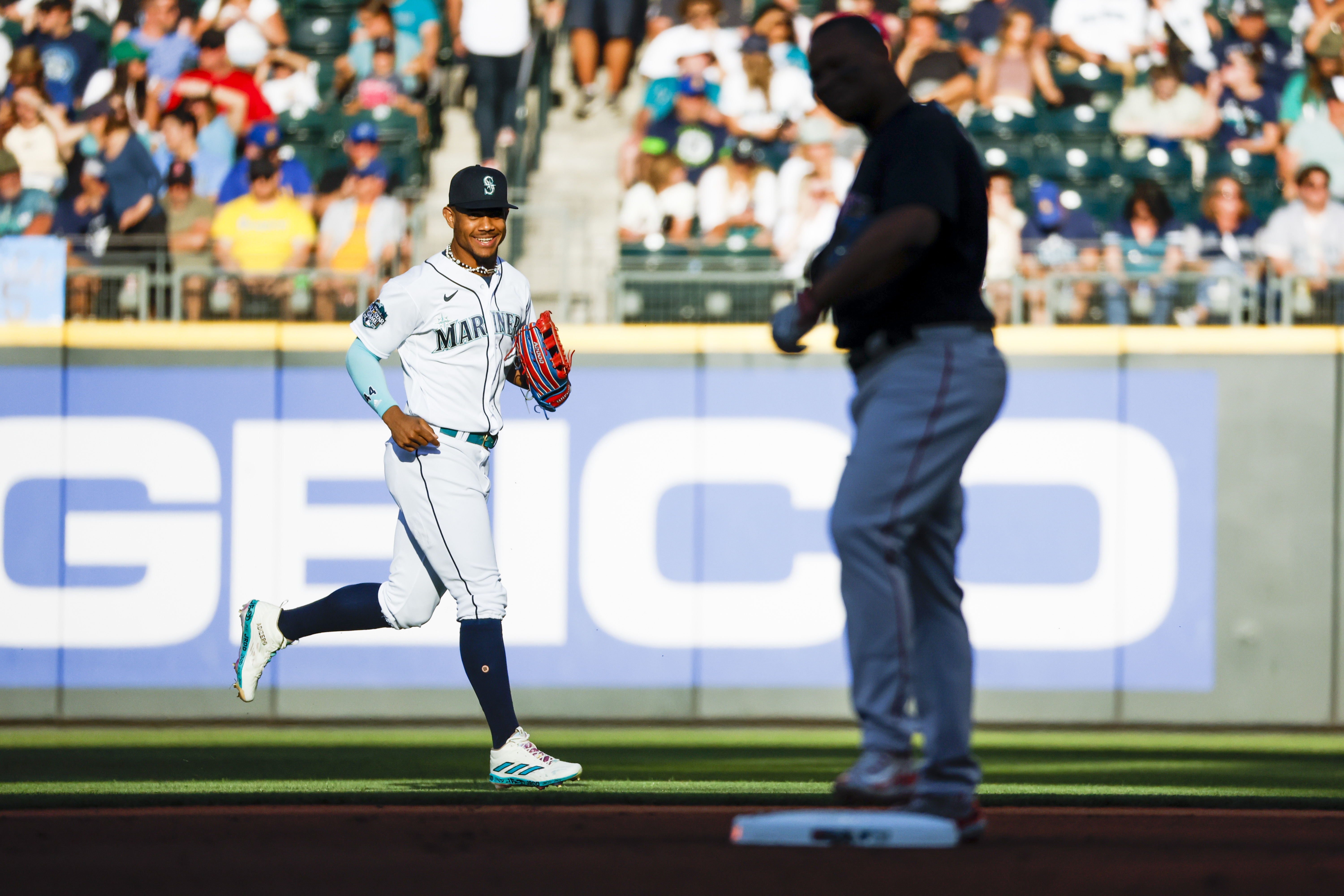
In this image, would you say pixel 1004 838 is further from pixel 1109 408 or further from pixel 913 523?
pixel 1109 408

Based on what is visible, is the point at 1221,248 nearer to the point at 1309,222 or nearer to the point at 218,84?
the point at 1309,222

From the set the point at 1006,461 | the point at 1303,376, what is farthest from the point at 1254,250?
the point at 1006,461

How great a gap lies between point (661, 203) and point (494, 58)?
5.55ft

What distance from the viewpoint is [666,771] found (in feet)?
17.8

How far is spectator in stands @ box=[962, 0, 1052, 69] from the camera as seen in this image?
Result: 10266mm

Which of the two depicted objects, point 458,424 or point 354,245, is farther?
point 354,245

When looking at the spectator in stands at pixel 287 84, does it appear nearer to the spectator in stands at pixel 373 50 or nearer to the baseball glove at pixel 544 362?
the spectator in stands at pixel 373 50

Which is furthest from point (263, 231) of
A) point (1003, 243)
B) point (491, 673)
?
point (491, 673)

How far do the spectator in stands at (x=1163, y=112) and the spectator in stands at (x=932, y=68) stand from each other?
99cm

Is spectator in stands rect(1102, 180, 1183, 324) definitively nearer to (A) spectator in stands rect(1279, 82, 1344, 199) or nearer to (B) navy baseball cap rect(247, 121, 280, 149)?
(A) spectator in stands rect(1279, 82, 1344, 199)

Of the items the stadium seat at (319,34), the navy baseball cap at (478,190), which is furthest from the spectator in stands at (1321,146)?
the stadium seat at (319,34)

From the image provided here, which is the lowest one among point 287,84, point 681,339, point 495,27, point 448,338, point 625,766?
point 625,766

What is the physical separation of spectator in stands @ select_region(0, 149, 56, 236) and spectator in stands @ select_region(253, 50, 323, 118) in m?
1.78

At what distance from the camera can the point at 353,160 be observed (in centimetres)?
905
